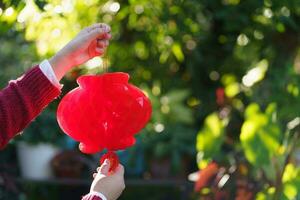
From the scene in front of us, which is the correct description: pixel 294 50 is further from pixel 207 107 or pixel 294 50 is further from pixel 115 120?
pixel 115 120

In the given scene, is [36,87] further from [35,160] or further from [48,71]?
[35,160]

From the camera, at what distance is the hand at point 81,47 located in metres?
1.50

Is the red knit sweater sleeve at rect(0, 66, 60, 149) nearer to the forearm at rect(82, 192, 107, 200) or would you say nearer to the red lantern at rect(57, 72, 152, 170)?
the red lantern at rect(57, 72, 152, 170)

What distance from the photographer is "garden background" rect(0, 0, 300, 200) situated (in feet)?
7.52

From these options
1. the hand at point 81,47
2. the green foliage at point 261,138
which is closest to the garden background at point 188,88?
the green foliage at point 261,138

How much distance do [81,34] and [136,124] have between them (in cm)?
25

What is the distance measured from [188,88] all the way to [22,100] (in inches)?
93.2

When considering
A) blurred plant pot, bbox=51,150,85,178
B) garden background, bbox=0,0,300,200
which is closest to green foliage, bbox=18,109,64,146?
garden background, bbox=0,0,300,200

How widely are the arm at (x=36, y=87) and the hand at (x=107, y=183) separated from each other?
205mm

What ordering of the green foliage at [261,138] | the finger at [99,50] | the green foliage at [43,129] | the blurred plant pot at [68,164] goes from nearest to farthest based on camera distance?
1. the finger at [99,50]
2. the green foliage at [261,138]
3. the green foliage at [43,129]
4. the blurred plant pot at [68,164]

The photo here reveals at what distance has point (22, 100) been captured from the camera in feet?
4.76

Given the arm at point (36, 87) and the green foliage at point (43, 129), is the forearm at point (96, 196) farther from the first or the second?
the green foliage at point (43, 129)

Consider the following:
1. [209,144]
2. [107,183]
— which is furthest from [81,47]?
[209,144]

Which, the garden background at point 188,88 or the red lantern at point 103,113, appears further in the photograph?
the garden background at point 188,88
